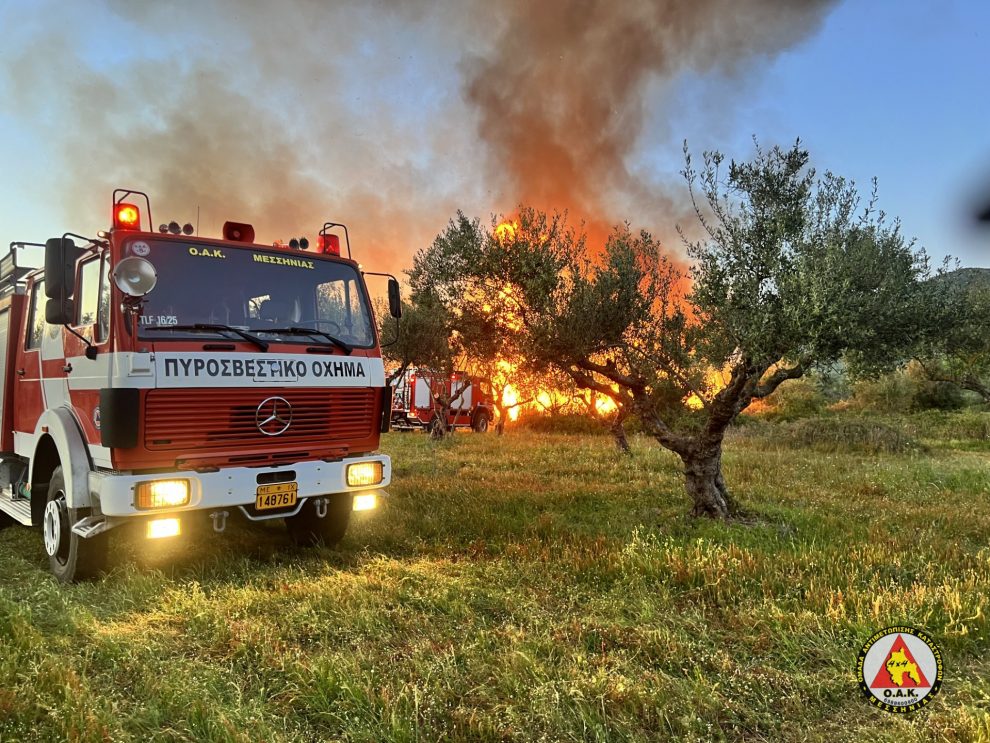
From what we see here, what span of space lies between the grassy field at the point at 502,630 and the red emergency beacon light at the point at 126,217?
326 cm

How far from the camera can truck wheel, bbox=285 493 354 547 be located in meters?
7.01

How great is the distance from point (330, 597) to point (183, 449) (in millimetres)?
1826

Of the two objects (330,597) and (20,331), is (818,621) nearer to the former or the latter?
(330,597)

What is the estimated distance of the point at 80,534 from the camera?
17.0 ft

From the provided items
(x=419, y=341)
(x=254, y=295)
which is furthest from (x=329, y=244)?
(x=419, y=341)

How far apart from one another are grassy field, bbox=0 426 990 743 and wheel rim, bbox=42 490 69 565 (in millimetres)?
317

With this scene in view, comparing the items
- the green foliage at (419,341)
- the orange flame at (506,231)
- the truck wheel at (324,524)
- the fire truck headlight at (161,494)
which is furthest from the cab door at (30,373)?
the green foliage at (419,341)

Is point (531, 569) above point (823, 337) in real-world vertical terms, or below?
below

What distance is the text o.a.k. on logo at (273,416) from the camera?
5.68 meters

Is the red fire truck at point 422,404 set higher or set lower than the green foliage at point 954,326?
lower

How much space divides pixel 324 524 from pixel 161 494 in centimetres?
227

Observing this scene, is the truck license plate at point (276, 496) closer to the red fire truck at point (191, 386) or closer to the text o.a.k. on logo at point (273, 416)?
the red fire truck at point (191, 386)

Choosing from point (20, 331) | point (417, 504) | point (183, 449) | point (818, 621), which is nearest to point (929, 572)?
point (818, 621)

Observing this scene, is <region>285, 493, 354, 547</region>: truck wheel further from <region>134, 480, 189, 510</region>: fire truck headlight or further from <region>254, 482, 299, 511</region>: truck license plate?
<region>134, 480, 189, 510</region>: fire truck headlight
